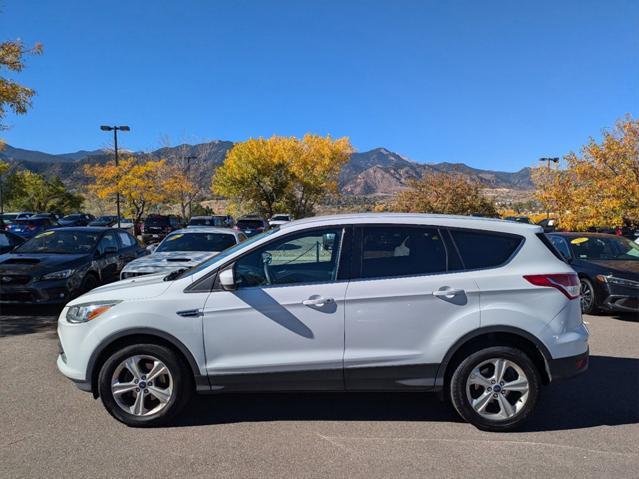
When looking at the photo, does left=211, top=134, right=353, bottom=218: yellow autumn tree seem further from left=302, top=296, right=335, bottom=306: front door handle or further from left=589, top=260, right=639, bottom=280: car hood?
left=302, top=296, right=335, bottom=306: front door handle

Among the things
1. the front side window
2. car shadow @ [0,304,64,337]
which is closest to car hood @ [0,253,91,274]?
car shadow @ [0,304,64,337]

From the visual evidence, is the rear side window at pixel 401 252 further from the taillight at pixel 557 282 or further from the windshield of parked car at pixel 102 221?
the windshield of parked car at pixel 102 221

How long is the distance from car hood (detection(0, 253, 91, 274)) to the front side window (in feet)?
18.5

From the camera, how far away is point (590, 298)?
330 inches

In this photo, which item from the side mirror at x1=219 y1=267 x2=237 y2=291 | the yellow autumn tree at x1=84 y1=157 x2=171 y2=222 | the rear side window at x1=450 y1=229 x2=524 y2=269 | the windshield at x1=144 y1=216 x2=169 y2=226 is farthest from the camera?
the yellow autumn tree at x1=84 y1=157 x2=171 y2=222

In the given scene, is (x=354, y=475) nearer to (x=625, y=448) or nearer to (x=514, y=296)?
(x=514, y=296)

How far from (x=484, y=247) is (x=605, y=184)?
1467 cm

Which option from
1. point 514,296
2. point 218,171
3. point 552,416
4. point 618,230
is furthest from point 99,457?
point 218,171

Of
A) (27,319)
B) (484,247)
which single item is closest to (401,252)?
(484,247)

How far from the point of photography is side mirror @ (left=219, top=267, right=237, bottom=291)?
3.82m

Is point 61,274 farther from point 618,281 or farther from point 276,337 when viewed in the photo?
point 618,281

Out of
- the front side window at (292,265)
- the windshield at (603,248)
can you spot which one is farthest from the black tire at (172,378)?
the windshield at (603,248)

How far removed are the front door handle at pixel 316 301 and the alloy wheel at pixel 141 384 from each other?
1.25 metres

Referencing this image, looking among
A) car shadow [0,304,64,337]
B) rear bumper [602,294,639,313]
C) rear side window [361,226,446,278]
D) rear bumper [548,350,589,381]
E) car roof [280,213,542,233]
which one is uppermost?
car roof [280,213,542,233]
